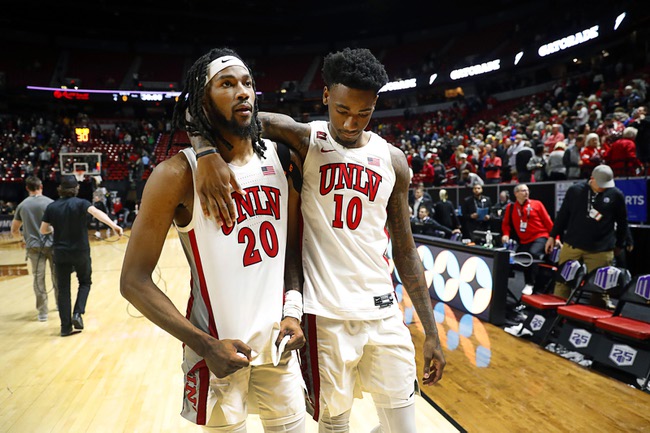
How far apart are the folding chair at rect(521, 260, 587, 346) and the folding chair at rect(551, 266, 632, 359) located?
0.14 metres

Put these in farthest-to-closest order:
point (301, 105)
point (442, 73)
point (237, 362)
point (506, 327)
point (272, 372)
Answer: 1. point (301, 105)
2. point (442, 73)
3. point (506, 327)
4. point (272, 372)
5. point (237, 362)

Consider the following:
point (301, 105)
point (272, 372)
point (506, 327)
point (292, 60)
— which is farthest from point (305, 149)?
point (292, 60)

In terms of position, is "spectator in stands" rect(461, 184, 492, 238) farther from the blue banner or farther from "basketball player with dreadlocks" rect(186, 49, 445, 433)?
"basketball player with dreadlocks" rect(186, 49, 445, 433)

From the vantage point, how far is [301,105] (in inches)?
1171

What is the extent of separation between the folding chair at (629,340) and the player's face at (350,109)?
3.08 m

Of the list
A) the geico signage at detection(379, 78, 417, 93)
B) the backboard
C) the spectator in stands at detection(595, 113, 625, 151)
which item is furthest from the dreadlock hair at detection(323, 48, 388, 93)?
the geico signage at detection(379, 78, 417, 93)

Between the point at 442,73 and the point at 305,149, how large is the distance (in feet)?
79.1

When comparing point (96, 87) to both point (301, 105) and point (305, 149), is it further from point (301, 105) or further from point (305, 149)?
point (305, 149)

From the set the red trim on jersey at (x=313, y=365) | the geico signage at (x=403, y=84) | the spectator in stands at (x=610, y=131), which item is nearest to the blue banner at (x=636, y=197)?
the spectator in stands at (x=610, y=131)

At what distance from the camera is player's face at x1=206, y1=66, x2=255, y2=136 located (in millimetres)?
1430

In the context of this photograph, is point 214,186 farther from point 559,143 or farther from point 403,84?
point 403,84

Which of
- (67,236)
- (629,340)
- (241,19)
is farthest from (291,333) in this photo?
(241,19)

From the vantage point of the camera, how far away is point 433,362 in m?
1.75

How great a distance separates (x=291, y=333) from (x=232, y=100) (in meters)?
0.77
